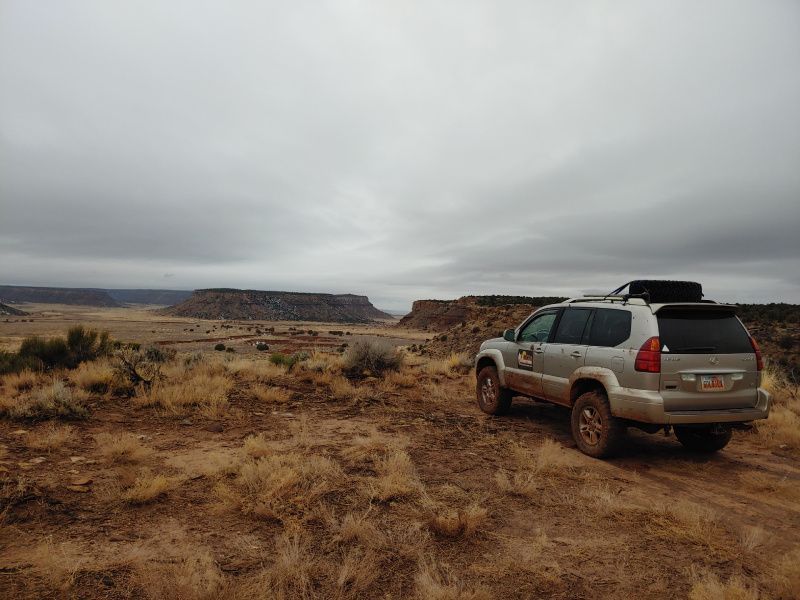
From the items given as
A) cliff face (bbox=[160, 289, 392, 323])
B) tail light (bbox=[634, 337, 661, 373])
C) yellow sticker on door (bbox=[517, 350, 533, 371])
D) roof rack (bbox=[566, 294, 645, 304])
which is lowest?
cliff face (bbox=[160, 289, 392, 323])

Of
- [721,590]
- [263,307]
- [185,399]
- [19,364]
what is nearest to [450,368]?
[185,399]

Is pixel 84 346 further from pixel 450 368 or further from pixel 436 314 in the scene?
pixel 436 314

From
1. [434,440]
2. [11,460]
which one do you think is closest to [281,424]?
[434,440]

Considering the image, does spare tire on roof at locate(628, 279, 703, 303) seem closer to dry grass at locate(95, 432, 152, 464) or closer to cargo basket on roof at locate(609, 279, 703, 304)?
cargo basket on roof at locate(609, 279, 703, 304)

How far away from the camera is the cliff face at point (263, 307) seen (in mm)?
116438

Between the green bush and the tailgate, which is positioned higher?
the tailgate

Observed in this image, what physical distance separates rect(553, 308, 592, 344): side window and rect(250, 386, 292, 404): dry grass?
5562mm

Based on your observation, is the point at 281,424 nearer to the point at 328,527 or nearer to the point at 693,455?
the point at 328,527

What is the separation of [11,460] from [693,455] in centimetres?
884

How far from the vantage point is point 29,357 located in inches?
452

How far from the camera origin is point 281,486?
4.52 meters

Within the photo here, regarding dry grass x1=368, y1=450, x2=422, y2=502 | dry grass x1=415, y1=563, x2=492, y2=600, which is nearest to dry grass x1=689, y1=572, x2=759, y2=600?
dry grass x1=415, y1=563, x2=492, y2=600

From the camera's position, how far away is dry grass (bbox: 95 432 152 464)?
5.47 meters

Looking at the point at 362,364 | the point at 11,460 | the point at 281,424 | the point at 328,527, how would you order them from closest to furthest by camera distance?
the point at 328,527
the point at 11,460
the point at 281,424
the point at 362,364
